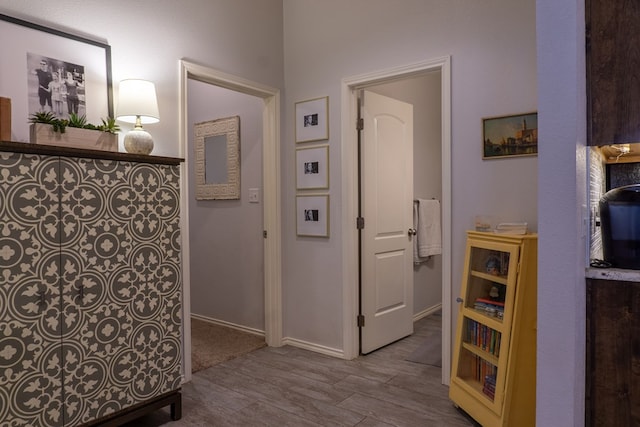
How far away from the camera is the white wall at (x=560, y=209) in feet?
4.77

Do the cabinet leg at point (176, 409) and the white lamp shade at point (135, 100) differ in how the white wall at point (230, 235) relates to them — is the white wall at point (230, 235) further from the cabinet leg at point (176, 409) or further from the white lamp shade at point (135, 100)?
the cabinet leg at point (176, 409)

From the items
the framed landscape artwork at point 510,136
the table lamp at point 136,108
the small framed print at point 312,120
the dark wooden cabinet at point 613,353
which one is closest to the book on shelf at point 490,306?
the dark wooden cabinet at point 613,353

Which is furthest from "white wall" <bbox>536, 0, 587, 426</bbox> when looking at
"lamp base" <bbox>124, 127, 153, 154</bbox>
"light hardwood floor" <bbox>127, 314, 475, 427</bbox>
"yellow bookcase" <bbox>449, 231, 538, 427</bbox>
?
"lamp base" <bbox>124, 127, 153, 154</bbox>

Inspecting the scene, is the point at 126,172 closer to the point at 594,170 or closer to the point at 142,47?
the point at 142,47

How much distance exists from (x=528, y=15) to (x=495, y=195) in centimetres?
104

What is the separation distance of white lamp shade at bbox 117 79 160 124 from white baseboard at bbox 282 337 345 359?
83.3 inches

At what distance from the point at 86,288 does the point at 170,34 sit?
1.70 meters

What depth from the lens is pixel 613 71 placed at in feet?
5.05

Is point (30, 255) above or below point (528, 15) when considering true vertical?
below

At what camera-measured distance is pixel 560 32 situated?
1.47 m

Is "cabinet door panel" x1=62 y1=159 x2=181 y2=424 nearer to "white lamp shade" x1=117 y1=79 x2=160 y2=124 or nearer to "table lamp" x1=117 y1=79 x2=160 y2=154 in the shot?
"table lamp" x1=117 y1=79 x2=160 y2=154

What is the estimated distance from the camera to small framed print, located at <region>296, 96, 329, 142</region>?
3387 mm

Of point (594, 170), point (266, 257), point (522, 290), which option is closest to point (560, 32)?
point (594, 170)

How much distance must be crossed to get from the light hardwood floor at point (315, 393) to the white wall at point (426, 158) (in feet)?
3.77
